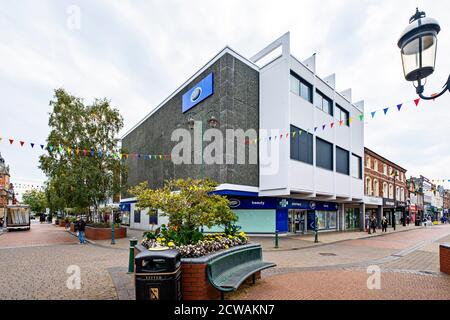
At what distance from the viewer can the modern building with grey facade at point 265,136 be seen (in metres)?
20.0

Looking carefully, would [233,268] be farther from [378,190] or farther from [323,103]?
[378,190]

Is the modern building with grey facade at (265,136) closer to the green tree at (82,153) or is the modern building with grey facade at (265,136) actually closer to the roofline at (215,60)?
the roofline at (215,60)

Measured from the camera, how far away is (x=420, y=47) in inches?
146

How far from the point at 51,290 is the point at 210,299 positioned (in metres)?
3.85

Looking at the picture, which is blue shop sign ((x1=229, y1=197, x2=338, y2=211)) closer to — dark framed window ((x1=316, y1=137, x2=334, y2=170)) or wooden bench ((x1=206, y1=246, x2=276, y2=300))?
dark framed window ((x1=316, y1=137, x2=334, y2=170))

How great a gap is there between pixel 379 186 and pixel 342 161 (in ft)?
41.3

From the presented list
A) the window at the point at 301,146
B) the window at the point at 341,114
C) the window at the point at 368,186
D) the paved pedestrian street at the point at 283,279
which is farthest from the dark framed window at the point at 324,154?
the paved pedestrian street at the point at 283,279

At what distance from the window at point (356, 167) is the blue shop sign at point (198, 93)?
16.4 m

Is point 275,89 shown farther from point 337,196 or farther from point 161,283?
point 161,283

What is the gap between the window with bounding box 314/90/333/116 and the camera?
78.3 ft

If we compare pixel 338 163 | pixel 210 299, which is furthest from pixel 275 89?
pixel 210 299

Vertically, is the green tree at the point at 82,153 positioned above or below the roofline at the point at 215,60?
below

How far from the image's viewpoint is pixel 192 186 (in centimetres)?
761

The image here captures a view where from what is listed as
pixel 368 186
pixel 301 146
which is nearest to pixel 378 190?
pixel 368 186
